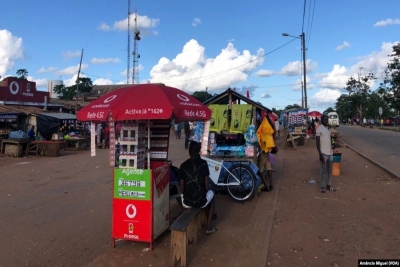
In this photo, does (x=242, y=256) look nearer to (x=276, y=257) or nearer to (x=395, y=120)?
(x=276, y=257)

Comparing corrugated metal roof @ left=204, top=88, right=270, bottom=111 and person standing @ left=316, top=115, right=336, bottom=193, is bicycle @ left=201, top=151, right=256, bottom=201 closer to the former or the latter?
person standing @ left=316, top=115, right=336, bottom=193

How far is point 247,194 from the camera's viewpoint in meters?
7.82

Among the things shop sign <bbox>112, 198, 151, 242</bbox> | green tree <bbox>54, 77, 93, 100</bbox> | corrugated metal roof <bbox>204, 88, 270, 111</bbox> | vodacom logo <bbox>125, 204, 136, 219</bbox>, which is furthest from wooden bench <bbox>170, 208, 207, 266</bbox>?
green tree <bbox>54, 77, 93, 100</bbox>

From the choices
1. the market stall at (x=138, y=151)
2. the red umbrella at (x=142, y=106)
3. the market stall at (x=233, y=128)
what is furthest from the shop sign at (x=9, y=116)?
the red umbrella at (x=142, y=106)

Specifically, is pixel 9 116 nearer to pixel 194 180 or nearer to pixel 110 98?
pixel 110 98

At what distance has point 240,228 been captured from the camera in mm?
5957

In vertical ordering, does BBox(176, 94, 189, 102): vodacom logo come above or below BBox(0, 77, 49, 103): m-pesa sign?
below

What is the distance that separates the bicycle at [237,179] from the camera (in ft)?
25.4

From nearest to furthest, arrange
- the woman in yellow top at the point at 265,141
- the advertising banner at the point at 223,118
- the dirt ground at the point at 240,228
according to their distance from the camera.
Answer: the dirt ground at the point at 240,228, the woman in yellow top at the point at 265,141, the advertising banner at the point at 223,118

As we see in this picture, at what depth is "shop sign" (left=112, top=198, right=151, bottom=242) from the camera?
196 inches

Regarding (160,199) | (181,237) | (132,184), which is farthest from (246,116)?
(181,237)

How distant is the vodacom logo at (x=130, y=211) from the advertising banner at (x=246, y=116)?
5.00m

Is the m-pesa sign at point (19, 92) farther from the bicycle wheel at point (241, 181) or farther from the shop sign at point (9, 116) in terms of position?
the bicycle wheel at point (241, 181)

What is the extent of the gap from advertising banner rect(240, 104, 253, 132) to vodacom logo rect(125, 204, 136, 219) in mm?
5004
